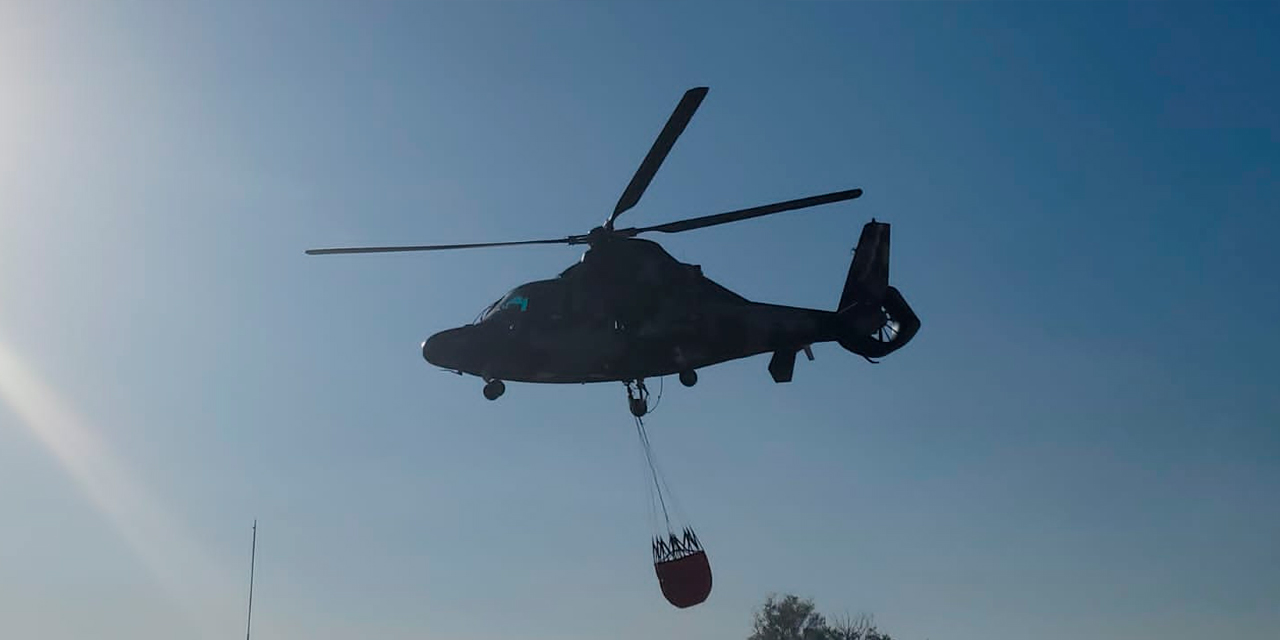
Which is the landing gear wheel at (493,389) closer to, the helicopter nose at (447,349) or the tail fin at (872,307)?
the helicopter nose at (447,349)

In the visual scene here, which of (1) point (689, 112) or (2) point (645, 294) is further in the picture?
(2) point (645, 294)

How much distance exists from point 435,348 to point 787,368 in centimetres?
970

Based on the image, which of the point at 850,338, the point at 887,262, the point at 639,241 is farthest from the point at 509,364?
the point at 887,262

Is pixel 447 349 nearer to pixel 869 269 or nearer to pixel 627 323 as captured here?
pixel 627 323

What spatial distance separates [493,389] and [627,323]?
3924 millimetres

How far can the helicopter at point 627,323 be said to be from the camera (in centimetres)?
3509

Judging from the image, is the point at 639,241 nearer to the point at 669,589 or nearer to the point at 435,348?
the point at 435,348

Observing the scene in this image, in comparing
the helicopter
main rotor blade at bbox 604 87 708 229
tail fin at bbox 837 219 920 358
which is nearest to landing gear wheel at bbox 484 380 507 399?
the helicopter

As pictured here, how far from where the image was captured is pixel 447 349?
35375 millimetres

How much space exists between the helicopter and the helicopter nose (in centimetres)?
3

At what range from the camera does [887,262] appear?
40188mm

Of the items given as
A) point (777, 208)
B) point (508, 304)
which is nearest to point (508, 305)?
point (508, 304)

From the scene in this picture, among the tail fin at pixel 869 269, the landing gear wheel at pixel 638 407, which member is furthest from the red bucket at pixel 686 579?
the tail fin at pixel 869 269

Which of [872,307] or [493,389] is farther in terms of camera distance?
[872,307]
